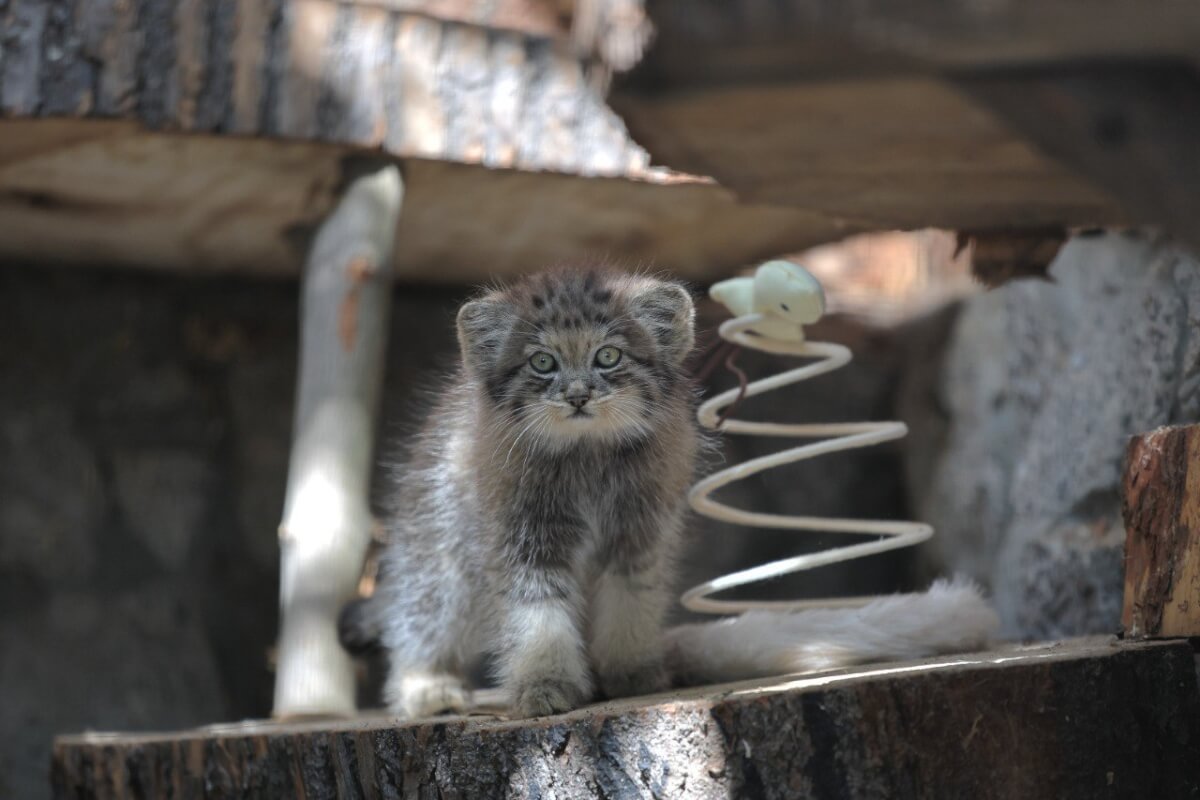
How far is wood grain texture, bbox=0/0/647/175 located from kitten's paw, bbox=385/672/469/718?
5.70 feet

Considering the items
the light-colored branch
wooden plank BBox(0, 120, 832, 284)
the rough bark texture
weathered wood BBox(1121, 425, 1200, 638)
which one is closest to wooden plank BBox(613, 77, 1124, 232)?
weathered wood BBox(1121, 425, 1200, 638)

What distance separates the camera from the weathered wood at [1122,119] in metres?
1.42

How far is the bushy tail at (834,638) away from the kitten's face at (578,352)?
0.55 meters

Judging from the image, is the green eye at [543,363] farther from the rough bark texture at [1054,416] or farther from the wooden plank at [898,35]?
the rough bark texture at [1054,416]

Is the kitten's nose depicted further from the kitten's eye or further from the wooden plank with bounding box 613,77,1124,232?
the wooden plank with bounding box 613,77,1124,232

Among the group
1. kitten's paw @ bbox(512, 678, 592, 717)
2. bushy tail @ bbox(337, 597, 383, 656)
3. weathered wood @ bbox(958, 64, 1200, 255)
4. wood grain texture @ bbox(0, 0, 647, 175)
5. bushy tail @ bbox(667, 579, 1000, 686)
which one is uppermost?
wood grain texture @ bbox(0, 0, 647, 175)

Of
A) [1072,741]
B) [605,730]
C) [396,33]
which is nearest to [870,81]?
[605,730]

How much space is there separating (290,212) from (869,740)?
3.18 meters

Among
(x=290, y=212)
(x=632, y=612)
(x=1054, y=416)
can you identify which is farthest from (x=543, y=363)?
(x=1054, y=416)

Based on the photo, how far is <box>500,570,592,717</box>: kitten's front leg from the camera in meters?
2.86

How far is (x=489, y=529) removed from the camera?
3131 mm

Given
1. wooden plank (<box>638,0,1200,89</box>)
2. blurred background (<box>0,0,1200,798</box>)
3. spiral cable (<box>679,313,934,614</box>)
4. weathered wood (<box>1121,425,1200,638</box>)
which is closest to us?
wooden plank (<box>638,0,1200,89</box>)

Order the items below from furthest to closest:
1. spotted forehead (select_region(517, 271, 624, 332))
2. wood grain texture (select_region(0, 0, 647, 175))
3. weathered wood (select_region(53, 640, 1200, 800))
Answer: wood grain texture (select_region(0, 0, 647, 175))
spotted forehead (select_region(517, 271, 624, 332))
weathered wood (select_region(53, 640, 1200, 800))

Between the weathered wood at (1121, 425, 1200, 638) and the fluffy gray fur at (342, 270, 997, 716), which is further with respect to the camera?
the fluffy gray fur at (342, 270, 997, 716)
